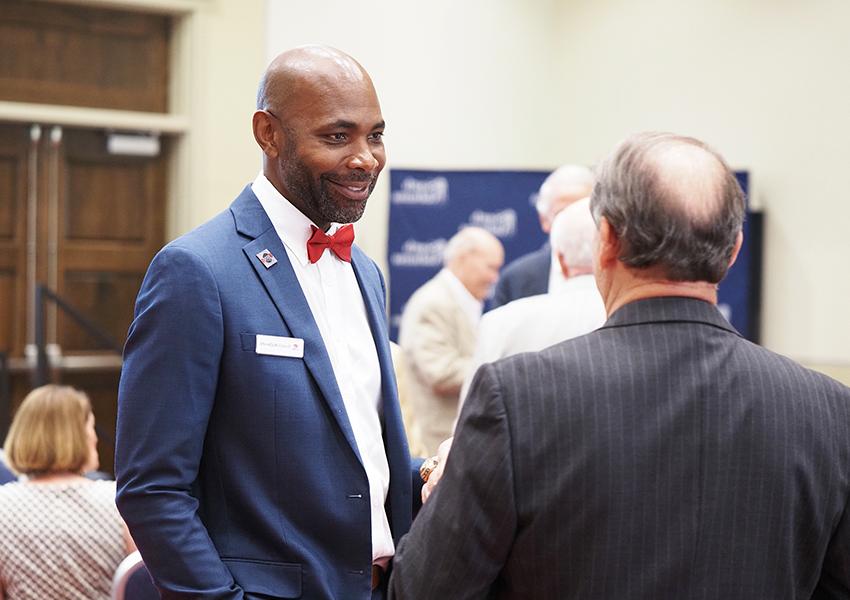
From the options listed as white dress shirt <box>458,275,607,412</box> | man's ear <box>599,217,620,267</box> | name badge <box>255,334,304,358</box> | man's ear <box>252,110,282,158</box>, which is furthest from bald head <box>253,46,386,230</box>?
white dress shirt <box>458,275,607,412</box>

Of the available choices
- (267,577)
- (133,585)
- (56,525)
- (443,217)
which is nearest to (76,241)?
(443,217)

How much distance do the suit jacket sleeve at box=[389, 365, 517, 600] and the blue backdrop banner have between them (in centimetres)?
584

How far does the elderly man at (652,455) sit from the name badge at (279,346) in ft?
1.50

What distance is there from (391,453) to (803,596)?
77 centimetres

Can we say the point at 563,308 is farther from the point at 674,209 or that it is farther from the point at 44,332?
the point at 44,332

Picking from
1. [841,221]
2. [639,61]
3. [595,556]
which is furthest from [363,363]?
[639,61]

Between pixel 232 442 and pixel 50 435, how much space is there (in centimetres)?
174

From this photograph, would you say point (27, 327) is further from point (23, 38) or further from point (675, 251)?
point (675, 251)

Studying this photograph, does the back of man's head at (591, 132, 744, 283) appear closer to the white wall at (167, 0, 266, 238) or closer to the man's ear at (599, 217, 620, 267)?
the man's ear at (599, 217, 620, 267)

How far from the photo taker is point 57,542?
307 centimetres

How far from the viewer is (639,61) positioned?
775cm

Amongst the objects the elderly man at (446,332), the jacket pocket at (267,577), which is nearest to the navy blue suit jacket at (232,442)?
the jacket pocket at (267,577)

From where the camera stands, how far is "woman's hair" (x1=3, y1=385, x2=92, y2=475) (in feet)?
10.6

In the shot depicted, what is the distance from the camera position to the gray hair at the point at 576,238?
→ 3.25 meters
